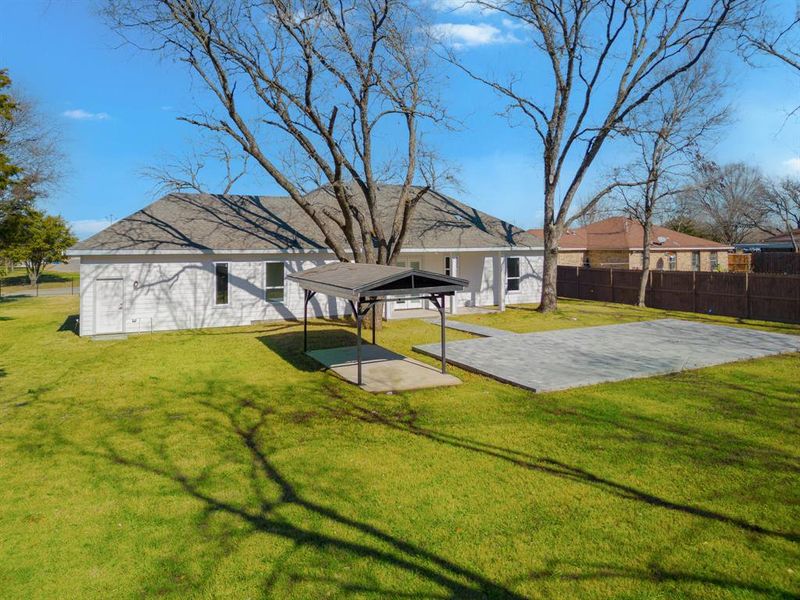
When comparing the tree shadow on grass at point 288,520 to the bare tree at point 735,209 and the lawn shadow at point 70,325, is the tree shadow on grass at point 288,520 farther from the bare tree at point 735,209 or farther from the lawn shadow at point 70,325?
the bare tree at point 735,209

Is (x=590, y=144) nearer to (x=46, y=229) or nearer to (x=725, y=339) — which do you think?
(x=725, y=339)

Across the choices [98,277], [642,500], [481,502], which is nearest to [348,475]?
[481,502]

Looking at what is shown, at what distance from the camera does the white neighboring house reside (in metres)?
16.0

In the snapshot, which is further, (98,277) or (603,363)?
(98,277)

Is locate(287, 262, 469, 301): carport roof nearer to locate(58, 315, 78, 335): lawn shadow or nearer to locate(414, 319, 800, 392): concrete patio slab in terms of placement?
locate(414, 319, 800, 392): concrete patio slab

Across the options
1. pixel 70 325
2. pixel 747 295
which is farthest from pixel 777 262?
pixel 70 325

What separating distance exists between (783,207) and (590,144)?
3874cm

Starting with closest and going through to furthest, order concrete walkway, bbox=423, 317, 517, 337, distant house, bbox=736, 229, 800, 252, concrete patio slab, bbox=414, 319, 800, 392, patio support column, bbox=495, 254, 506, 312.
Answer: concrete patio slab, bbox=414, 319, 800, 392, concrete walkway, bbox=423, 317, 517, 337, patio support column, bbox=495, 254, 506, 312, distant house, bbox=736, 229, 800, 252

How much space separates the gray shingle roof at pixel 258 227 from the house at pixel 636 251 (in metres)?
11.6

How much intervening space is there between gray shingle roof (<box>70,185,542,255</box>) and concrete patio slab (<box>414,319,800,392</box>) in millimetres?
6967

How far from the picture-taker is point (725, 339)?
13.8m

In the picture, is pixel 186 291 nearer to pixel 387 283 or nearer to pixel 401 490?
pixel 387 283

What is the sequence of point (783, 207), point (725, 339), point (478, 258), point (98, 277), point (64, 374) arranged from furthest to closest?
point (783, 207) < point (478, 258) < point (98, 277) < point (725, 339) < point (64, 374)

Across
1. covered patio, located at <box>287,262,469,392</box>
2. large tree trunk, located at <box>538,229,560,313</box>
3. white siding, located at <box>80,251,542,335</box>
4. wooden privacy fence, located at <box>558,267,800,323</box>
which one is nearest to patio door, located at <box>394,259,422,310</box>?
white siding, located at <box>80,251,542,335</box>
